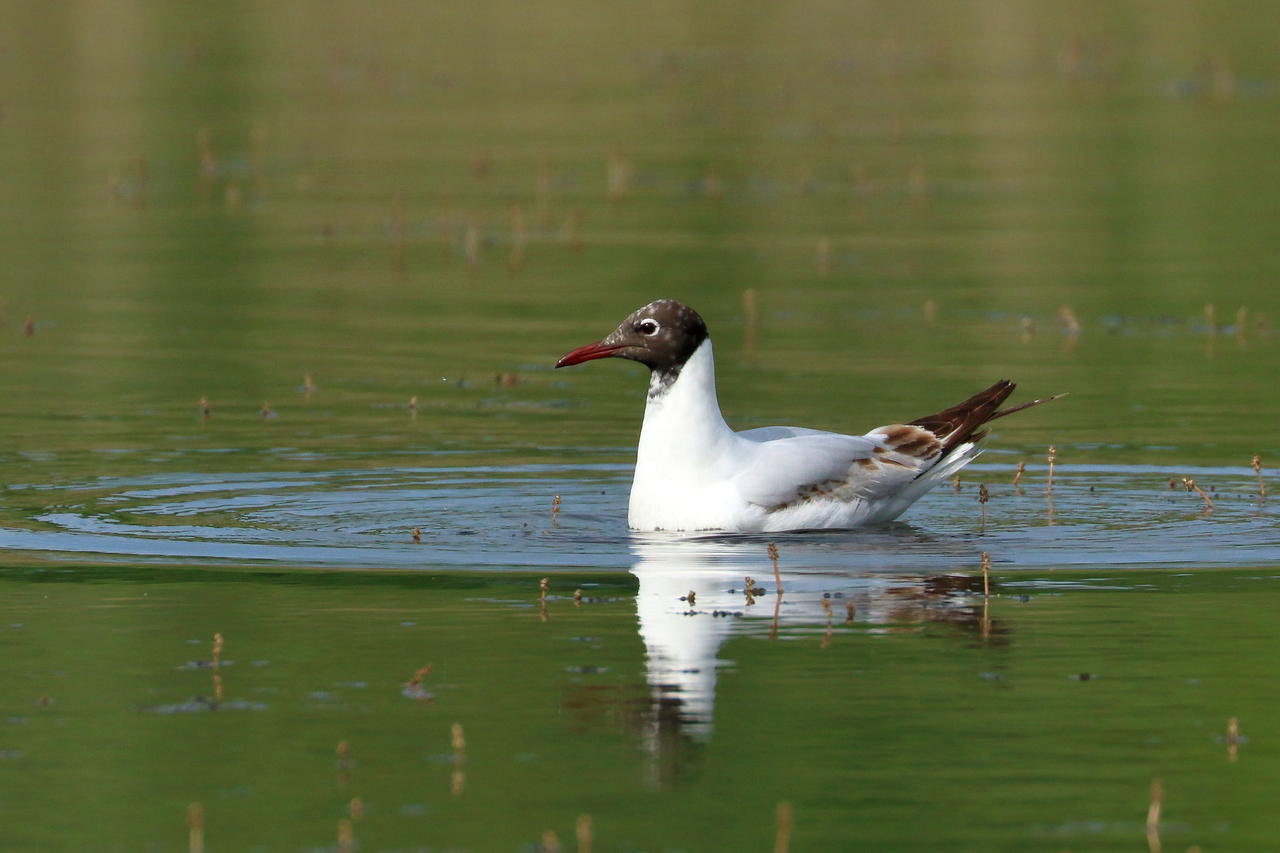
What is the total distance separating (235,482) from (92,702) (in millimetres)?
5362

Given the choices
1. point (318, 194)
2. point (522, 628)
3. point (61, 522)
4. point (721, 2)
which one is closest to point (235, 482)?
point (61, 522)

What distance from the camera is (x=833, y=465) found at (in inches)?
512

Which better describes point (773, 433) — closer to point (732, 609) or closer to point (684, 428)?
point (684, 428)

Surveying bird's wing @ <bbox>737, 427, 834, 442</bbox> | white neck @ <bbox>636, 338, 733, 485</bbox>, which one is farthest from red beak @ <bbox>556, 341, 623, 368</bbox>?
bird's wing @ <bbox>737, 427, 834, 442</bbox>

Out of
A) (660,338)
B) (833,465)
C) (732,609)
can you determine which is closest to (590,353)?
(660,338)

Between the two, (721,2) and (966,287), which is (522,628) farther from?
(721,2)

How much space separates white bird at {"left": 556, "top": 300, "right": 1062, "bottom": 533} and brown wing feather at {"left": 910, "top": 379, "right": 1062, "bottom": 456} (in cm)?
22

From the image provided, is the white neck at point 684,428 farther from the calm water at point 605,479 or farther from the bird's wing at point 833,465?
the calm water at point 605,479

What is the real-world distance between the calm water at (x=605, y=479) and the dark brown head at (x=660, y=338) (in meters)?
0.90

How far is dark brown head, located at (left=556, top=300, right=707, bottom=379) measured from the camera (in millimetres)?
13039

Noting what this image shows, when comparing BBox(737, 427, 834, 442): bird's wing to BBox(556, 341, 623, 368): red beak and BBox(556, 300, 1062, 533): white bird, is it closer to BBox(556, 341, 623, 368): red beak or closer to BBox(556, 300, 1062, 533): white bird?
BBox(556, 300, 1062, 533): white bird

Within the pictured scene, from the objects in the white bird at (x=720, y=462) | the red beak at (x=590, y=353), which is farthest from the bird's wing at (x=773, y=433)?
the red beak at (x=590, y=353)

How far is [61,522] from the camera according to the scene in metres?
13.1

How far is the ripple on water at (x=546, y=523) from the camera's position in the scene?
12133 mm
